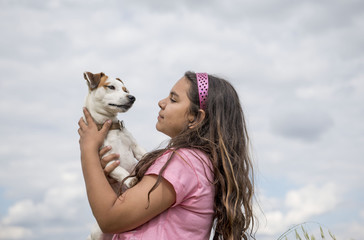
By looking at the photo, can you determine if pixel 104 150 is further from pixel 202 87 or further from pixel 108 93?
pixel 202 87

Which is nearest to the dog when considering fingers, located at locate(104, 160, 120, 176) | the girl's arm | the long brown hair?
fingers, located at locate(104, 160, 120, 176)

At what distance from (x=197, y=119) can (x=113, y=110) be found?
3.59ft

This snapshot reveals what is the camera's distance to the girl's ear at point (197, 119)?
9.85 feet

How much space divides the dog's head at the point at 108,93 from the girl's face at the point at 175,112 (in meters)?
0.75

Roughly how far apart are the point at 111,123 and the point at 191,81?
99cm

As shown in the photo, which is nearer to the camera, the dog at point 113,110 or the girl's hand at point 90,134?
the girl's hand at point 90,134

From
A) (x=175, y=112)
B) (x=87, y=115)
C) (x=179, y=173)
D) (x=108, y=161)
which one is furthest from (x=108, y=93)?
(x=179, y=173)

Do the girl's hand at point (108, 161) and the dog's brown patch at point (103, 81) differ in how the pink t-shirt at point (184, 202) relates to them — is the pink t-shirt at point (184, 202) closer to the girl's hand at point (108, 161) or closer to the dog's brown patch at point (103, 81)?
the girl's hand at point (108, 161)

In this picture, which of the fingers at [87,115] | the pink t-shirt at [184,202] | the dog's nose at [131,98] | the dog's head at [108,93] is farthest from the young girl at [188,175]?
the dog's nose at [131,98]

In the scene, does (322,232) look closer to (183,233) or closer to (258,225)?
(258,225)

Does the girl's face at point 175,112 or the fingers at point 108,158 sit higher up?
the girl's face at point 175,112

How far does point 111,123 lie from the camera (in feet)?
12.2

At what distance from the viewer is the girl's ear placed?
3002 millimetres

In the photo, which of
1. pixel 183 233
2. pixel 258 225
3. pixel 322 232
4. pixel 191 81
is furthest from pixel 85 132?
pixel 322 232
